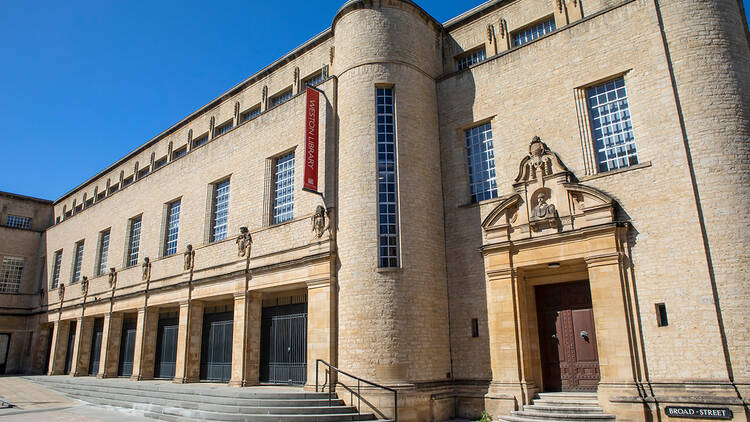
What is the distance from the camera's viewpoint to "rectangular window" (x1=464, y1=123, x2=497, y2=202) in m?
15.2

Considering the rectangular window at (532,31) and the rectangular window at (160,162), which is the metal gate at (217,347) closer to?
the rectangular window at (160,162)

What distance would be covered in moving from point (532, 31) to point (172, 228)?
16895 mm

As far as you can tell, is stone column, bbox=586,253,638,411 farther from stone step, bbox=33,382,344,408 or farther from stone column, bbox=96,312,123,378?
stone column, bbox=96,312,123,378

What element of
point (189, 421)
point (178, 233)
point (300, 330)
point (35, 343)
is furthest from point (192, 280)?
point (35, 343)

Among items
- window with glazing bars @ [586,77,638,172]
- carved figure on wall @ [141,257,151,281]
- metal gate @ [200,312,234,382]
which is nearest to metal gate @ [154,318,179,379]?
carved figure on wall @ [141,257,151,281]

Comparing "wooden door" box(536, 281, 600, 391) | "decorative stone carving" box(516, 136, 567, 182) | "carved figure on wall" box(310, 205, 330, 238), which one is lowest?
"wooden door" box(536, 281, 600, 391)

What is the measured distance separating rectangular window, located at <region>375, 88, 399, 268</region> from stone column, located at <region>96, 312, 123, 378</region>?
55.6 ft

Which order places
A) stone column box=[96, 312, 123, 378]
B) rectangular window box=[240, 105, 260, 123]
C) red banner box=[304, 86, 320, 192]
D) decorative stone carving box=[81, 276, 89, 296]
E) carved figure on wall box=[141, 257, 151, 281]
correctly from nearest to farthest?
red banner box=[304, 86, 320, 192], rectangular window box=[240, 105, 260, 123], carved figure on wall box=[141, 257, 151, 281], stone column box=[96, 312, 123, 378], decorative stone carving box=[81, 276, 89, 296]

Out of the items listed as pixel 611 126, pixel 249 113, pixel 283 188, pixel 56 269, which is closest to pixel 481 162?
pixel 611 126

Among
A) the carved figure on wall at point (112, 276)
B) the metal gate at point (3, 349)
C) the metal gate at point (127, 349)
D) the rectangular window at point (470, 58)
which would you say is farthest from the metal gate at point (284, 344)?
the metal gate at point (3, 349)

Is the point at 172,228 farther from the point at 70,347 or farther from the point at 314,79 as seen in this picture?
the point at 70,347

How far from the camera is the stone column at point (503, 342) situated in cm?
1297

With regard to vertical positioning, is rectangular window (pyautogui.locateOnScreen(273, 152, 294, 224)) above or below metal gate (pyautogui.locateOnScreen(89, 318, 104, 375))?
above

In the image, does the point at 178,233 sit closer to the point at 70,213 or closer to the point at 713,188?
the point at 70,213
